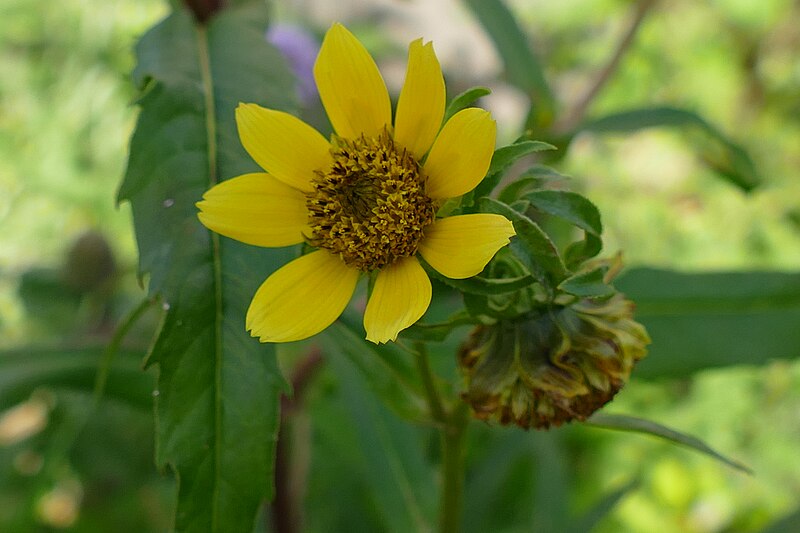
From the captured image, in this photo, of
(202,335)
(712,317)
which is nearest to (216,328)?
(202,335)

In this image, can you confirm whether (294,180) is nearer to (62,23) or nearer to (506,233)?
(506,233)

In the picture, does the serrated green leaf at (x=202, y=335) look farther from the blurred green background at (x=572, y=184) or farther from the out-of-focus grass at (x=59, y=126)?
the out-of-focus grass at (x=59, y=126)

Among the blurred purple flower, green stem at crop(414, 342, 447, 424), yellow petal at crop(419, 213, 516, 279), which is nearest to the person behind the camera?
yellow petal at crop(419, 213, 516, 279)

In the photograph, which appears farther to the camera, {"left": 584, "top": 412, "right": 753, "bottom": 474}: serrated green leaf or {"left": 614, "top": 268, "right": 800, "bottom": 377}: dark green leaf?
{"left": 614, "top": 268, "right": 800, "bottom": 377}: dark green leaf

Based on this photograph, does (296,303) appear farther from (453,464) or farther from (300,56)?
(300,56)

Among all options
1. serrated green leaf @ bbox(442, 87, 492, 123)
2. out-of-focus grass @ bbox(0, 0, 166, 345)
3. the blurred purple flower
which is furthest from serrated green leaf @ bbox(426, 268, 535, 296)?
out-of-focus grass @ bbox(0, 0, 166, 345)

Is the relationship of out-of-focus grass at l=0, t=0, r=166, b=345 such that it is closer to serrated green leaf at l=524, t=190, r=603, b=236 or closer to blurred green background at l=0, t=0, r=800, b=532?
blurred green background at l=0, t=0, r=800, b=532
